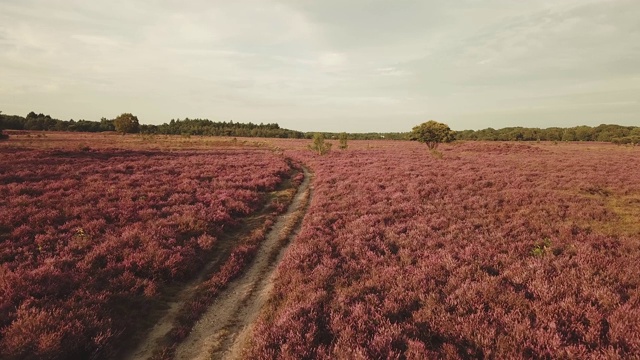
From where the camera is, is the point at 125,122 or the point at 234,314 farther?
the point at 125,122

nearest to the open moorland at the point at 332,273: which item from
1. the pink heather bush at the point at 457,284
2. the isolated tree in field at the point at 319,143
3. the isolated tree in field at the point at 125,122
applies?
the pink heather bush at the point at 457,284

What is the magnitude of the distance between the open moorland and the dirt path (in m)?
0.09

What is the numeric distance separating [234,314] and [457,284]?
20.0 ft

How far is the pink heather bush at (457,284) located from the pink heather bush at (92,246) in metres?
3.59

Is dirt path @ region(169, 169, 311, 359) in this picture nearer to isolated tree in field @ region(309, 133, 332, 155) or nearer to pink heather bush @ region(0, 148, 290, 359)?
pink heather bush @ region(0, 148, 290, 359)

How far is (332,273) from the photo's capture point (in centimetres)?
984

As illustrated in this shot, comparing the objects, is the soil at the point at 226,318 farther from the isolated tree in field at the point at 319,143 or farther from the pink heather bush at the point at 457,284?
the isolated tree in field at the point at 319,143

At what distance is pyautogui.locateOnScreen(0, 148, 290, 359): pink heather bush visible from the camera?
682 cm

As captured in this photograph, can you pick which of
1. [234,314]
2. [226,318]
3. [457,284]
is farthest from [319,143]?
[226,318]

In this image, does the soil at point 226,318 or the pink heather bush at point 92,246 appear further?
the soil at point 226,318

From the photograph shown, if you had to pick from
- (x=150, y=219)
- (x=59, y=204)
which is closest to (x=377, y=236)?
(x=150, y=219)

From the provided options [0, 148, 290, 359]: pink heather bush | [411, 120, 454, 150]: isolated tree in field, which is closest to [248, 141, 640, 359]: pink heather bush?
[0, 148, 290, 359]: pink heather bush

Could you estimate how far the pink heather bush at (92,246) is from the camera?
6.82 m

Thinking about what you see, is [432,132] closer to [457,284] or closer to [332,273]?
[457,284]
